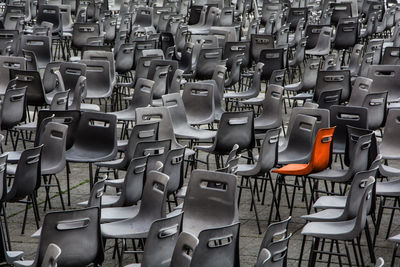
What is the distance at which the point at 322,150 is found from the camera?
9.02 m

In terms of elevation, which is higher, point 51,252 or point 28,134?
point 51,252

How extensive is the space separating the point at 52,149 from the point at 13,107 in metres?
1.73

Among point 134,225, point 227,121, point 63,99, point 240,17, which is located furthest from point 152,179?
point 240,17

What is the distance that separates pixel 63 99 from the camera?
34.2 ft

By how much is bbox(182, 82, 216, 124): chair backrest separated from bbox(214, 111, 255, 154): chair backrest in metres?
1.40

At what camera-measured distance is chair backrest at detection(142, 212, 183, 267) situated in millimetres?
6172

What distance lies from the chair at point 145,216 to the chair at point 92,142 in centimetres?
228

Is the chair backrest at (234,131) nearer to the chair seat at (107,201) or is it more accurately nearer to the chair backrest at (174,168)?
the chair backrest at (174,168)

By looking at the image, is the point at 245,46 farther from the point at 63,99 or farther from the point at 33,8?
the point at 33,8

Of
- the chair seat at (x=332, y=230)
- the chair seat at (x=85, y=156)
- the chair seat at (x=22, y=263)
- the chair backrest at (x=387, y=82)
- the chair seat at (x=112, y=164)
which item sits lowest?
the chair seat at (x=85, y=156)

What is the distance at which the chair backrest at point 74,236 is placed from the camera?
620 cm

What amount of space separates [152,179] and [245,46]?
25.9ft

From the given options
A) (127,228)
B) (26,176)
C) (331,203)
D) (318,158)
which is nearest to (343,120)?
(318,158)

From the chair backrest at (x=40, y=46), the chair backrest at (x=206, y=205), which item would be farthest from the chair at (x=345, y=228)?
the chair backrest at (x=40, y=46)
